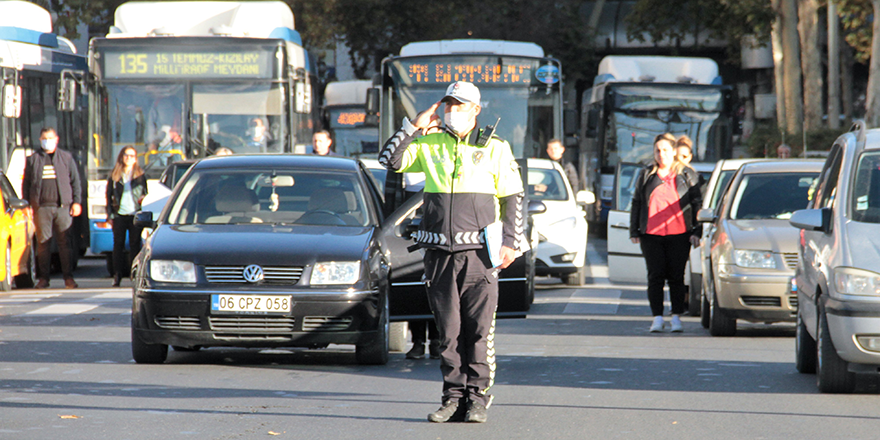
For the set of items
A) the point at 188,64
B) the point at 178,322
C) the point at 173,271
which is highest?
the point at 188,64

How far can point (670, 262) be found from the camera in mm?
11516

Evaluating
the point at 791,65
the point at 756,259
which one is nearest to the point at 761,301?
the point at 756,259

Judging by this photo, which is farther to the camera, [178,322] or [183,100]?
[183,100]

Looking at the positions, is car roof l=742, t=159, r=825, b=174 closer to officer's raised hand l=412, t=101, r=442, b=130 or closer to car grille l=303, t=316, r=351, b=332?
car grille l=303, t=316, r=351, b=332

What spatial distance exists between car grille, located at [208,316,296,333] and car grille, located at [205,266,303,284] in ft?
0.79

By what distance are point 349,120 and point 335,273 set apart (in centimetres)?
2292

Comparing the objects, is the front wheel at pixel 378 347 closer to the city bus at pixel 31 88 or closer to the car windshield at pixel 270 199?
the car windshield at pixel 270 199

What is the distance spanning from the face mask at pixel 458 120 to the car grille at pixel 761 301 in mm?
4570

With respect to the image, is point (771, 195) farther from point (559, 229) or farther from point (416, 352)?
point (559, 229)

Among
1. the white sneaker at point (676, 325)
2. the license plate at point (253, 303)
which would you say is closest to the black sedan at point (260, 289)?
the license plate at point (253, 303)

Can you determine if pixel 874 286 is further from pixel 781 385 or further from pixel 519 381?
pixel 519 381

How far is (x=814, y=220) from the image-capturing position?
795 centimetres

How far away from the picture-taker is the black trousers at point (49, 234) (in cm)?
1642

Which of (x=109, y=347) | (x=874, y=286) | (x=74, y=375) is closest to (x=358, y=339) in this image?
(x=74, y=375)
